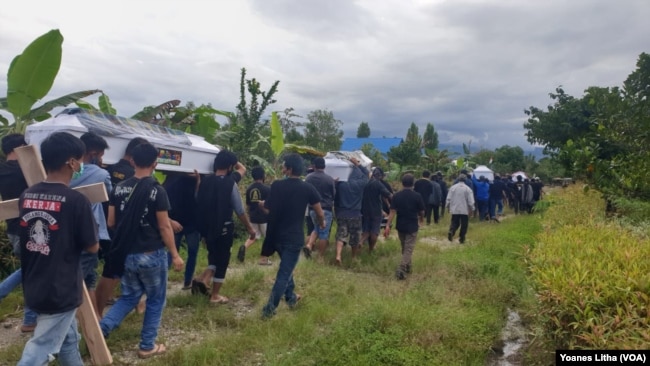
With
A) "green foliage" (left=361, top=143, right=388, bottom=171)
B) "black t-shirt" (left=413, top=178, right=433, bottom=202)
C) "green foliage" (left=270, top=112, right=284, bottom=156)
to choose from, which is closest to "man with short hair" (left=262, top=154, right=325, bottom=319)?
"green foliage" (left=270, top=112, right=284, bottom=156)

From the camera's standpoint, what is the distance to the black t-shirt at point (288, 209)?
5043 millimetres

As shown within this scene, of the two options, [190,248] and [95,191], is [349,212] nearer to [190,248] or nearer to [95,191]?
[190,248]

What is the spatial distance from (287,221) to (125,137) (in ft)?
6.42

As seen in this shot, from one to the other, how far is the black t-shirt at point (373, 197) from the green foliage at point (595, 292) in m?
4.05

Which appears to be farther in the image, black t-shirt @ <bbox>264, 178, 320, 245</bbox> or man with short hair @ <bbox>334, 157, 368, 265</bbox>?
man with short hair @ <bbox>334, 157, 368, 265</bbox>

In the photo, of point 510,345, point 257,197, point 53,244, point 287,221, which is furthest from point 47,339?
point 257,197

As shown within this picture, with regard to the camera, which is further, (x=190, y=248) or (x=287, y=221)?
(x=190, y=248)

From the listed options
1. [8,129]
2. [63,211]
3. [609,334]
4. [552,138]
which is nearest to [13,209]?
[63,211]

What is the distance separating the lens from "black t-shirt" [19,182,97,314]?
8.80 ft

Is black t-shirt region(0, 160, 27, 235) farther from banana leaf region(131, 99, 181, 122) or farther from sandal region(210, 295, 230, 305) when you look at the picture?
banana leaf region(131, 99, 181, 122)

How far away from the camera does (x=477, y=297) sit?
5.86 meters

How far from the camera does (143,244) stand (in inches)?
150

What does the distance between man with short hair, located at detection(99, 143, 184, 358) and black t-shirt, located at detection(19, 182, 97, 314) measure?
1043mm

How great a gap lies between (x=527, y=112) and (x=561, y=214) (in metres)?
15.2
